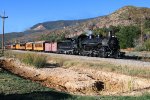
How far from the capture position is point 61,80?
3045cm

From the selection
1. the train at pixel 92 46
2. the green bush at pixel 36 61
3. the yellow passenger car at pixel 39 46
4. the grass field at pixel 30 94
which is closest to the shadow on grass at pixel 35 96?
the grass field at pixel 30 94

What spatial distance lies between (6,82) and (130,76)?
788 cm

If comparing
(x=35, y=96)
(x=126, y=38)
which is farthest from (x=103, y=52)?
(x=126, y=38)

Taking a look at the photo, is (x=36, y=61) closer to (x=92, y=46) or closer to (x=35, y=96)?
(x=92, y=46)

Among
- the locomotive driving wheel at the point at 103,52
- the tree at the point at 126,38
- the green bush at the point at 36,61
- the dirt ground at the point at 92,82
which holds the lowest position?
the dirt ground at the point at 92,82

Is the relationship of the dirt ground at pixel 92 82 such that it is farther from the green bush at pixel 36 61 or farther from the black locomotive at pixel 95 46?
the black locomotive at pixel 95 46

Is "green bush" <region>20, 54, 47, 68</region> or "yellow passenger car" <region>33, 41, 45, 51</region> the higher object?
"yellow passenger car" <region>33, 41, 45, 51</region>

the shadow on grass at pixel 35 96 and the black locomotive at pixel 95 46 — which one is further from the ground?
the black locomotive at pixel 95 46

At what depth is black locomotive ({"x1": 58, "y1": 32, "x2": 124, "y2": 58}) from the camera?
46481mm

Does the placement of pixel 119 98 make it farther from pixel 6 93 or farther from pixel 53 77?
pixel 53 77

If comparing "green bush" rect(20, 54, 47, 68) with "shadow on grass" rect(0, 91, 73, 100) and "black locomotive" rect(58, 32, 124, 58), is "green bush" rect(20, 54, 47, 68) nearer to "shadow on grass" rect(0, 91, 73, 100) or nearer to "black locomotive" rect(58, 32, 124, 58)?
"black locomotive" rect(58, 32, 124, 58)

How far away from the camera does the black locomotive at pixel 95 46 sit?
152 feet

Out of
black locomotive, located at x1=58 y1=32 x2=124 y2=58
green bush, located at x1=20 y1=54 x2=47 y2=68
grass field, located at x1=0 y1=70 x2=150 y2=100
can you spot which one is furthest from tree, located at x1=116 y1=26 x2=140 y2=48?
grass field, located at x1=0 y1=70 x2=150 y2=100

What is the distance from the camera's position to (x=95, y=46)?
1949 inches
